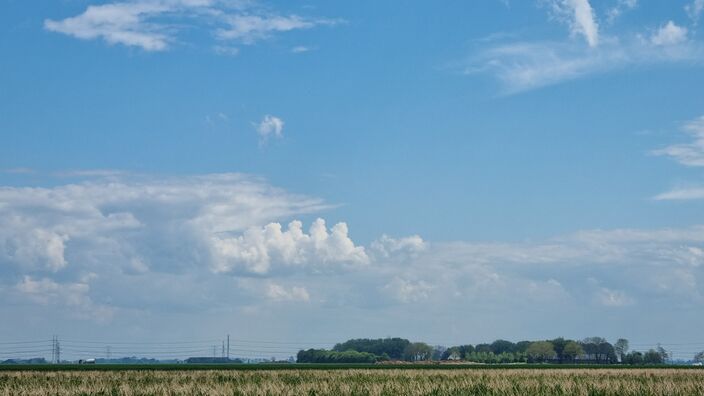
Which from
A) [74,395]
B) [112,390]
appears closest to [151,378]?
[112,390]

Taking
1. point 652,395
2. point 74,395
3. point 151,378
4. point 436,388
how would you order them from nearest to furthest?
point 652,395 → point 74,395 → point 436,388 → point 151,378

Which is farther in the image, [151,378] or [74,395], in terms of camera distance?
[151,378]

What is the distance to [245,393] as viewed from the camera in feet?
116

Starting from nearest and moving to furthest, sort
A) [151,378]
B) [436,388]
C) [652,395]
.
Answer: [652,395] → [436,388] → [151,378]

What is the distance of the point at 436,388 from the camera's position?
39.0m

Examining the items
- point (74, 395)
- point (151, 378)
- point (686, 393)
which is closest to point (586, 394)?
point (686, 393)

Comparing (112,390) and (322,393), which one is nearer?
(322,393)

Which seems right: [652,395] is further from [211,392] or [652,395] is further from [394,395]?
[211,392]

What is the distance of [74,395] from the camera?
36469 millimetres

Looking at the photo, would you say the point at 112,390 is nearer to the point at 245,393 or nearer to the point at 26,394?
the point at 26,394

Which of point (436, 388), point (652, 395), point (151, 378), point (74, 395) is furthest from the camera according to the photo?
point (151, 378)

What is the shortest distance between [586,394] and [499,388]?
15.9ft

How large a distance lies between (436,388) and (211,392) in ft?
33.6

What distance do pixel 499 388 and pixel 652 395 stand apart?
6.85m
